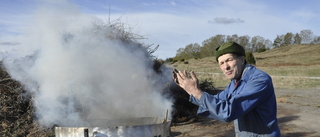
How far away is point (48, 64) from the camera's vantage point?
13.6 ft

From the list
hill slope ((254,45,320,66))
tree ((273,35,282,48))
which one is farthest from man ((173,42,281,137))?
tree ((273,35,282,48))

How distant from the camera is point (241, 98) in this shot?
2.31 meters

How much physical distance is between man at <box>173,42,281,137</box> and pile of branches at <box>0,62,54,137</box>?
5536mm

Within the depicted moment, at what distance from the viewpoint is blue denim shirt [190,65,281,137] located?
7.39ft

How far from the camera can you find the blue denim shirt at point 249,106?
2254 millimetres

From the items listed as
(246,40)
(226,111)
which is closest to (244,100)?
(226,111)

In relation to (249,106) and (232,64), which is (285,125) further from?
(249,106)

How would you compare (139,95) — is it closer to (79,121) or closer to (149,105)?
(149,105)

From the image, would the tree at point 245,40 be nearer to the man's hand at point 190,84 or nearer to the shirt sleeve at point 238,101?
the shirt sleeve at point 238,101

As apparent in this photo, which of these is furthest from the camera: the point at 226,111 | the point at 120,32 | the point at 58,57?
the point at 120,32

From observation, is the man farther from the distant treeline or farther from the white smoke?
the distant treeline

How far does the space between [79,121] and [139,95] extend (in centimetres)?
121

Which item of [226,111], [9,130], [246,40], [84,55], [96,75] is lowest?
[9,130]

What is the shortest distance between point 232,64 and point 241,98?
1.43 feet
